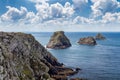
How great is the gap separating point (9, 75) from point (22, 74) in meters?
16.8

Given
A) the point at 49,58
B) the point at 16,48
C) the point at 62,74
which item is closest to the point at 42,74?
the point at 16,48

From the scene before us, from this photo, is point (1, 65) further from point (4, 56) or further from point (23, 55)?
point (23, 55)

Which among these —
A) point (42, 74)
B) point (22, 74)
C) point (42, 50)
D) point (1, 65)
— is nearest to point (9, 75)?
point (1, 65)

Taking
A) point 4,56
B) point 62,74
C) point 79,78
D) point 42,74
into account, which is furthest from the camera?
point 62,74

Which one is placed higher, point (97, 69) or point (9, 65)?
point (9, 65)

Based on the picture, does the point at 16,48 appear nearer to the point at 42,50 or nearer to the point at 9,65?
the point at 9,65

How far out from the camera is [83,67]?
635ft

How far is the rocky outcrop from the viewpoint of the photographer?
100688 mm

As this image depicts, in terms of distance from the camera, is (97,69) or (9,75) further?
(97,69)

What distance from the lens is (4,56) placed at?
102 m

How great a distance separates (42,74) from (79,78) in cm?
2701

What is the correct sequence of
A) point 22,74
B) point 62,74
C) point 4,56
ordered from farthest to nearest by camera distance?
point 62,74
point 22,74
point 4,56

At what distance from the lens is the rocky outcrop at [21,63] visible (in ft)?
330

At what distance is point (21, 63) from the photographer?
126 meters
